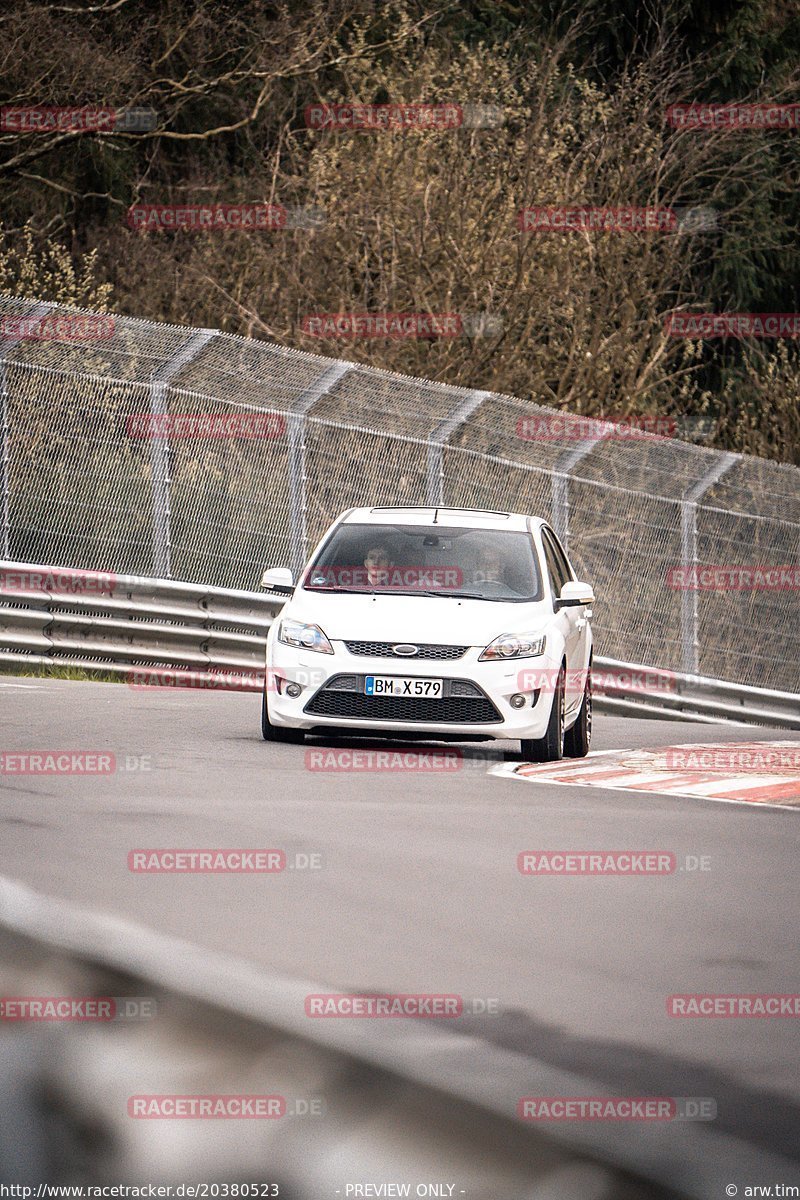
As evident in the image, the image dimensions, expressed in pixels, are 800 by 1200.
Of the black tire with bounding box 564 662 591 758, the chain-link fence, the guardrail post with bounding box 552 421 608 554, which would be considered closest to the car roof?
the black tire with bounding box 564 662 591 758

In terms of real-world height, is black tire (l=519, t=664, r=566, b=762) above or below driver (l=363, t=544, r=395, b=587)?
below

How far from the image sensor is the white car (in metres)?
13.1

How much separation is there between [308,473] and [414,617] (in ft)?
25.6

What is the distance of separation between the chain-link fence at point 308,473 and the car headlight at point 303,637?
6.60 metres

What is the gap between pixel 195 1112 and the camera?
3.60m

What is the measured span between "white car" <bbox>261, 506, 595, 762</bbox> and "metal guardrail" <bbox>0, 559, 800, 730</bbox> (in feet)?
17.1

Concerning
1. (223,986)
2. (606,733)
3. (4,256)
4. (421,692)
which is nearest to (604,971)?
(223,986)

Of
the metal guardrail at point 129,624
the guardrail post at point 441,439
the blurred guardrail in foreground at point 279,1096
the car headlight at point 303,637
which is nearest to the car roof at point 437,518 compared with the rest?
the car headlight at point 303,637

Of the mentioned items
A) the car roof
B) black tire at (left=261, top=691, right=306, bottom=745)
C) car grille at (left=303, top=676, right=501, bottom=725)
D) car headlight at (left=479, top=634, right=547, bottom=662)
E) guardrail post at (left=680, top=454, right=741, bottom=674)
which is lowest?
guardrail post at (left=680, top=454, right=741, bottom=674)

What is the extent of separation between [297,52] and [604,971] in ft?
82.6

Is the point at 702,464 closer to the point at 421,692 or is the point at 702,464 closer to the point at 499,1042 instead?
the point at 421,692

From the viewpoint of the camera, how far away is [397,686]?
1309 cm

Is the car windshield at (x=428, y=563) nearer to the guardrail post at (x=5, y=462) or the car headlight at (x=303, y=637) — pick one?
the car headlight at (x=303, y=637)

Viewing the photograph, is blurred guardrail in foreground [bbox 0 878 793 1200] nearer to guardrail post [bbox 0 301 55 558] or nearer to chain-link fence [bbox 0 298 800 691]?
guardrail post [bbox 0 301 55 558]
